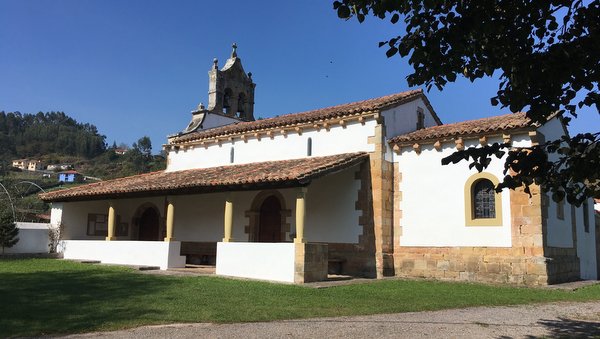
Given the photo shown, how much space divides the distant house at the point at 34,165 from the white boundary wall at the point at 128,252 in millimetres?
95453

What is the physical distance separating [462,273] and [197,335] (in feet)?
30.2

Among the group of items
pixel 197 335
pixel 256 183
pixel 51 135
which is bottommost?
pixel 197 335

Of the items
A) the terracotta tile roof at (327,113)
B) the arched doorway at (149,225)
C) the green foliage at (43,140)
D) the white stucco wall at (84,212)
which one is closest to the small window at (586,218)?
the terracotta tile roof at (327,113)

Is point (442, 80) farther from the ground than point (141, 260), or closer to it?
farther from the ground

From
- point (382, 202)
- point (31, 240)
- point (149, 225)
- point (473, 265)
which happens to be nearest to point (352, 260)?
point (382, 202)

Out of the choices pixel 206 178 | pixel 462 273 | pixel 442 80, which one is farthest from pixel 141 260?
pixel 442 80

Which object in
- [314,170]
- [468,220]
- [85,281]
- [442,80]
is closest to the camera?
[442,80]

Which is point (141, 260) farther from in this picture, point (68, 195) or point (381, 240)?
point (381, 240)

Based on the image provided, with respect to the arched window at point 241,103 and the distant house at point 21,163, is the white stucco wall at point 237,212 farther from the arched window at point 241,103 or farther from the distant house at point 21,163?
the distant house at point 21,163

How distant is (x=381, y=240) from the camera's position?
1406cm

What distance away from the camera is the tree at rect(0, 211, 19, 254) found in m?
17.6

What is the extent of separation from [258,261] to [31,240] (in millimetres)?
10769

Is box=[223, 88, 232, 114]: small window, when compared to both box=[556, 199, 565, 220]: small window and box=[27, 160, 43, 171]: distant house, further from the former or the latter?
box=[27, 160, 43, 171]: distant house

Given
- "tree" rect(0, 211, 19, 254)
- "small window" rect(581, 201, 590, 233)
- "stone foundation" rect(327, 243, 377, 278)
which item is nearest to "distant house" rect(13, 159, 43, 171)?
"tree" rect(0, 211, 19, 254)
